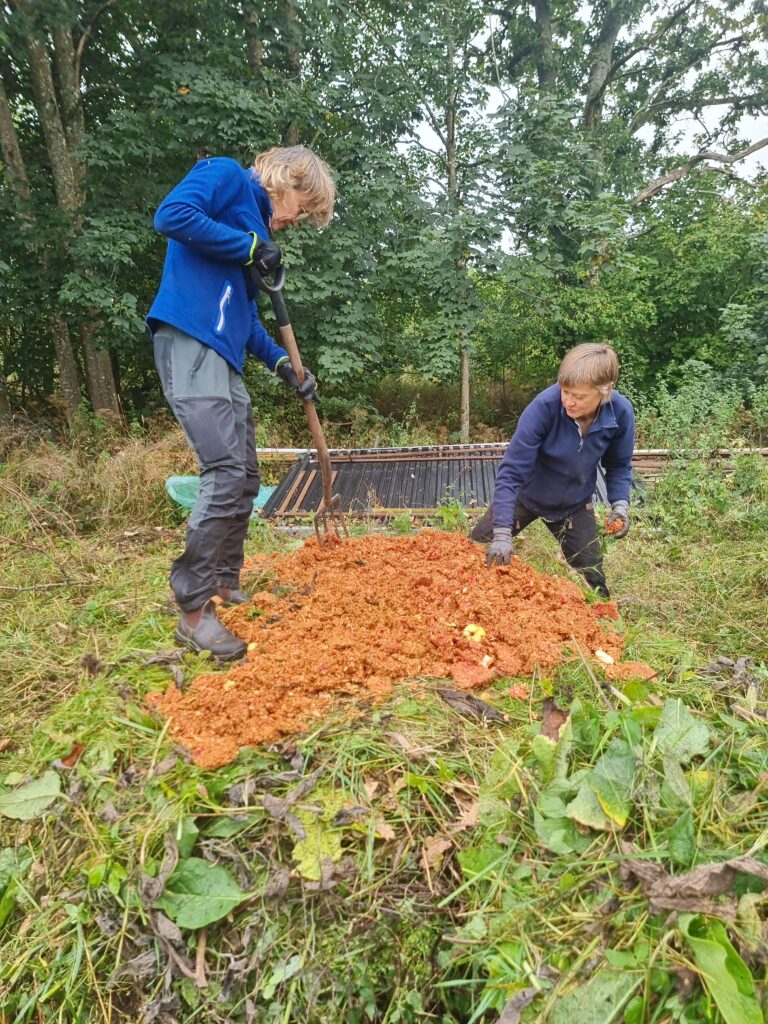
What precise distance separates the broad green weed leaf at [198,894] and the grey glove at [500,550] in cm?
165

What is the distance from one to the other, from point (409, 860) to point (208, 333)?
1837mm

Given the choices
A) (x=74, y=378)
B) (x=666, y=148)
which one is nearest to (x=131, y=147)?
(x=74, y=378)

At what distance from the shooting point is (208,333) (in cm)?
211

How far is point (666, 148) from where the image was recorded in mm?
12289

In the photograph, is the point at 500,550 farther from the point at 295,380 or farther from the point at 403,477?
the point at 403,477

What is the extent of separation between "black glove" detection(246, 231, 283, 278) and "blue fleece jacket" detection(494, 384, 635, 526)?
1319 millimetres

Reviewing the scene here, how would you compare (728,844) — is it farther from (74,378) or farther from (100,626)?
(74,378)

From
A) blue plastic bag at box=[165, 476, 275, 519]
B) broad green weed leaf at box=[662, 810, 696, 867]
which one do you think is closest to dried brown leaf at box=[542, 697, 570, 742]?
broad green weed leaf at box=[662, 810, 696, 867]

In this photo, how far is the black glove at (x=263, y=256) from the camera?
7.09 ft

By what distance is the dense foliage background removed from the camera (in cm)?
608

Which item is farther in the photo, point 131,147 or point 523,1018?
point 131,147

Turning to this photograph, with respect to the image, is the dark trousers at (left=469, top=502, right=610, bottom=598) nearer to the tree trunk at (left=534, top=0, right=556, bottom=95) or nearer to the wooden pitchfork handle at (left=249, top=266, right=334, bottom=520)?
the wooden pitchfork handle at (left=249, top=266, right=334, bottom=520)

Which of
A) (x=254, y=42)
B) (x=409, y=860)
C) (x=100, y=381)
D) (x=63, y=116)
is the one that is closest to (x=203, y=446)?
(x=409, y=860)

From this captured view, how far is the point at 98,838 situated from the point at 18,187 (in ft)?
23.9
